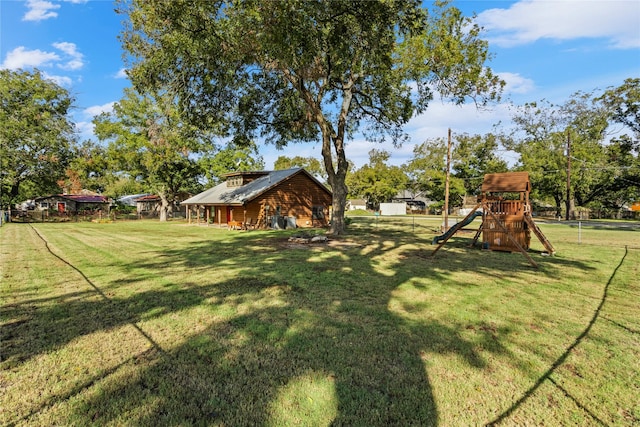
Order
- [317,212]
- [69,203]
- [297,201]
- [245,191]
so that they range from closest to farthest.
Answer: [245,191] → [297,201] → [317,212] → [69,203]

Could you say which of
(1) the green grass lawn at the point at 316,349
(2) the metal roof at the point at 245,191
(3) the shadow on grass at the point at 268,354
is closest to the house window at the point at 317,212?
(2) the metal roof at the point at 245,191

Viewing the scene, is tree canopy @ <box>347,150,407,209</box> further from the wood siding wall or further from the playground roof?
the playground roof

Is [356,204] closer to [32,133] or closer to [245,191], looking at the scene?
[245,191]

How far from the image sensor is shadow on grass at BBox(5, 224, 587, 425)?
2.92 m

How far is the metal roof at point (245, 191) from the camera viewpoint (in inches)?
989

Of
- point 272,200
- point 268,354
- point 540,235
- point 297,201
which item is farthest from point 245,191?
point 268,354

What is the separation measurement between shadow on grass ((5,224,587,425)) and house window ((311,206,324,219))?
21.0 meters

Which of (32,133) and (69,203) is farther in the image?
(69,203)

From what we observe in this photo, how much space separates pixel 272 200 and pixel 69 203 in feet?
161

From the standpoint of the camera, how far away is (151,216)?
155 feet

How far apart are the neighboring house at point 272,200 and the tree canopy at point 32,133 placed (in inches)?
792

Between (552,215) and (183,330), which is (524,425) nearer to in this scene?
(183,330)

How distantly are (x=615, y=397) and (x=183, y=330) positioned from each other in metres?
5.25

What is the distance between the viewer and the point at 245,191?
27359 mm
